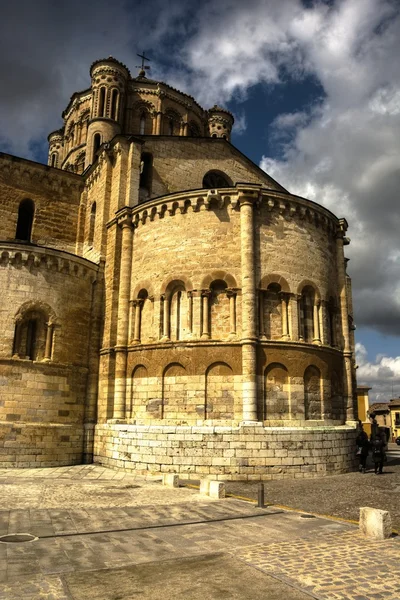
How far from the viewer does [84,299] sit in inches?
837

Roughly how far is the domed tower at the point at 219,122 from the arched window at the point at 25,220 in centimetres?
1794

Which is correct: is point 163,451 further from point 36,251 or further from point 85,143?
point 85,143

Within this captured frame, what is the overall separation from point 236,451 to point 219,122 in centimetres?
2924

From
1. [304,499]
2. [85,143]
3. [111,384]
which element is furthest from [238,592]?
[85,143]

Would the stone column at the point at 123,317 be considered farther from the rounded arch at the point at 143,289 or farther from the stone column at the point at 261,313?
the stone column at the point at 261,313

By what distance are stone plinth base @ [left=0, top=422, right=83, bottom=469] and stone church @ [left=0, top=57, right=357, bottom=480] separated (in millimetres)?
54

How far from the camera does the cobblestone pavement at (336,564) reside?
5.91 m

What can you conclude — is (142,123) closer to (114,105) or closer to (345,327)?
(114,105)

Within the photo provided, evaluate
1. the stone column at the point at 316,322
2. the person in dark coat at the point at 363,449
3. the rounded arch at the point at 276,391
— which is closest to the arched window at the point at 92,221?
the stone column at the point at 316,322

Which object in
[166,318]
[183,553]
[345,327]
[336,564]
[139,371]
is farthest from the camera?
[345,327]

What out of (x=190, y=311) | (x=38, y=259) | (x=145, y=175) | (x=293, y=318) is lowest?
(x=293, y=318)

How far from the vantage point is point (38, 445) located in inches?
726

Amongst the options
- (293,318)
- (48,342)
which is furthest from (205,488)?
(48,342)

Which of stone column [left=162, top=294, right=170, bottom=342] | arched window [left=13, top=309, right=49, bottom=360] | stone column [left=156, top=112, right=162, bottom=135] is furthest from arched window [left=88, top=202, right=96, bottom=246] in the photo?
stone column [left=156, top=112, right=162, bottom=135]
